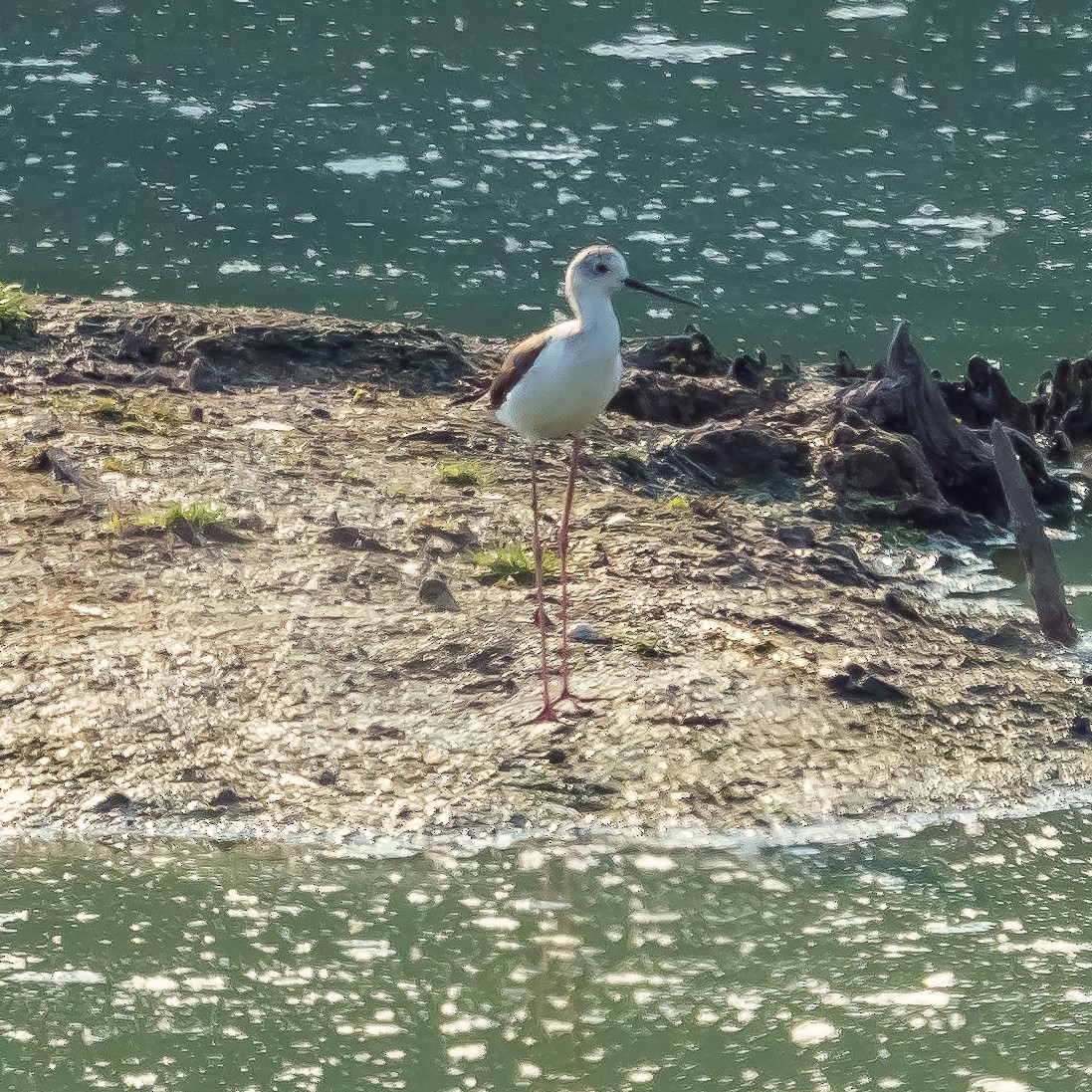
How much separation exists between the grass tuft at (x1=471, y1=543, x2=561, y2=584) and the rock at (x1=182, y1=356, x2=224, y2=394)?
2781 mm

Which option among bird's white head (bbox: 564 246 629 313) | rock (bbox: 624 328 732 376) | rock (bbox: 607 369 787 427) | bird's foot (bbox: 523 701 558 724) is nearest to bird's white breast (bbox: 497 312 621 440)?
bird's white head (bbox: 564 246 629 313)

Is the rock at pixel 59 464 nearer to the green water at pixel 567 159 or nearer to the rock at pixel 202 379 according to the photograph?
the rock at pixel 202 379

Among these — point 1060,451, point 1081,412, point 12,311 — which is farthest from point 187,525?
point 1081,412

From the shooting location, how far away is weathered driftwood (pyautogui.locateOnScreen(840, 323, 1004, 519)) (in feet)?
30.0

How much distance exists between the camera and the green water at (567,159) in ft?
41.3

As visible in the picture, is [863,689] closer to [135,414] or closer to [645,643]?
[645,643]

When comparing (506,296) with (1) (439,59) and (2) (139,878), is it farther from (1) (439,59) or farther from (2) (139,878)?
(2) (139,878)

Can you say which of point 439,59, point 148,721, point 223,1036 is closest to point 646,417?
point 148,721

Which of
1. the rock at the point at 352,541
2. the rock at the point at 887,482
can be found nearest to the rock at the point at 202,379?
the rock at the point at 352,541

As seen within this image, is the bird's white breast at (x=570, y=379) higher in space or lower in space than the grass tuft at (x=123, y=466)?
higher

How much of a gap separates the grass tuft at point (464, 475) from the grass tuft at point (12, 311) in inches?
122

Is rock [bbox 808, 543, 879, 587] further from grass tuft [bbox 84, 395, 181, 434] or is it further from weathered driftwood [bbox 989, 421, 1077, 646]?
grass tuft [bbox 84, 395, 181, 434]

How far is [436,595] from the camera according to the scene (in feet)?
22.1

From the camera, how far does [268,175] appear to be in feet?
45.9
